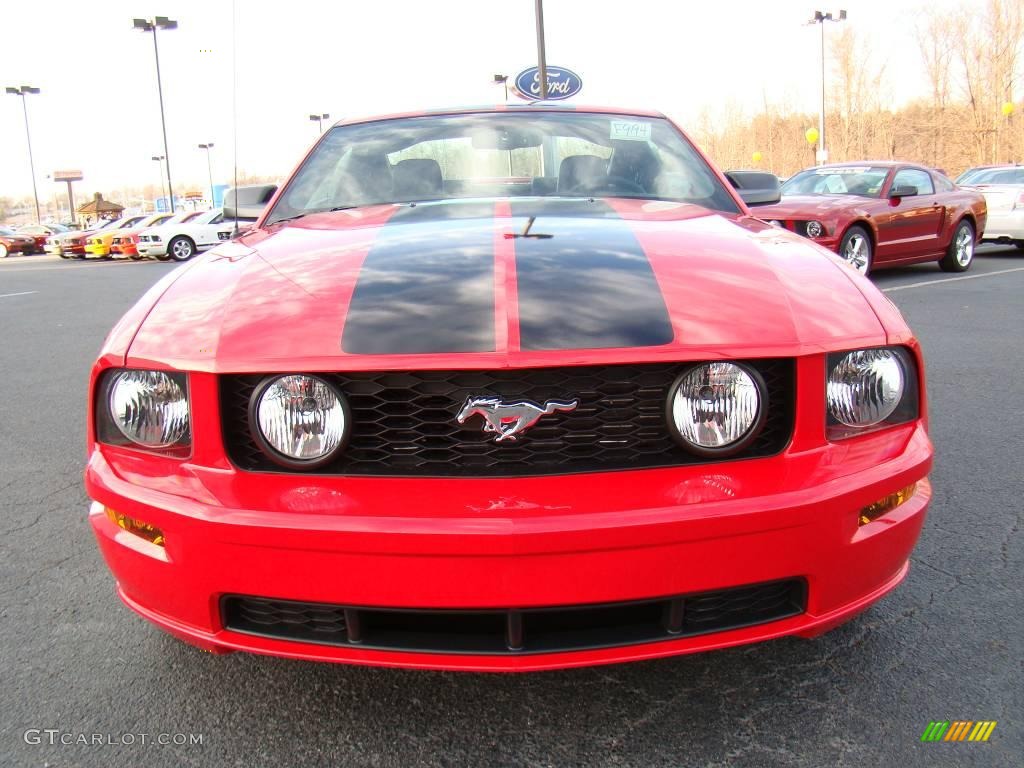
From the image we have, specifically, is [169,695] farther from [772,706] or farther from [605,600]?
[772,706]

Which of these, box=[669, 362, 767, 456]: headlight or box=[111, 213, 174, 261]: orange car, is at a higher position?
box=[111, 213, 174, 261]: orange car

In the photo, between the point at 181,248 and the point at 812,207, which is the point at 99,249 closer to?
the point at 181,248

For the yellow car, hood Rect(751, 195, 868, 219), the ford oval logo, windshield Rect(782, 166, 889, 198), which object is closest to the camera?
hood Rect(751, 195, 868, 219)

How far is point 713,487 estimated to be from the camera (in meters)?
1.58

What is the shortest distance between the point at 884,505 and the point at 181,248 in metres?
25.0

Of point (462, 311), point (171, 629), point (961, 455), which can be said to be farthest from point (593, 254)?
point (961, 455)

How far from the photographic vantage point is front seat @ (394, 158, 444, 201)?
2840 mm

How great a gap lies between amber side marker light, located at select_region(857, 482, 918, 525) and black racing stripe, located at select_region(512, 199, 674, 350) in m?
0.53

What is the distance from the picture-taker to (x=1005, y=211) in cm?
1336

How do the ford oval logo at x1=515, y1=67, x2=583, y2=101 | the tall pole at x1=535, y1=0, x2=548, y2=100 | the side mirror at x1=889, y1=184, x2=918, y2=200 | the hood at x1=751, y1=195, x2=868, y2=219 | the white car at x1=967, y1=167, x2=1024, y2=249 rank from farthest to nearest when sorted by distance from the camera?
the ford oval logo at x1=515, y1=67, x2=583, y2=101 < the tall pole at x1=535, y1=0, x2=548, y2=100 < the white car at x1=967, y1=167, x2=1024, y2=249 < the side mirror at x1=889, y1=184, x2=918, y2=200 < the hood at x1=751, y1=195, x2=868, y2=219

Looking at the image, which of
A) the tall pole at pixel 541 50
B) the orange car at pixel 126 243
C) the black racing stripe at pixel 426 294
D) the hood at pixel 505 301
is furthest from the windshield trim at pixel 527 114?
the orange car at pixel 126 243

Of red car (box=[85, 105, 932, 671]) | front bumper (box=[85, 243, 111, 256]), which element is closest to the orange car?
front bumper (box=[85, 243, 111, 256])

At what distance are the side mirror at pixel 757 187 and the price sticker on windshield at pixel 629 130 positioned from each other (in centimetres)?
43

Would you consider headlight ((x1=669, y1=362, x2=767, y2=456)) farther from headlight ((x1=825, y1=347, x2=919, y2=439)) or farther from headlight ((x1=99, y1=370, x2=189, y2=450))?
headlight ((x1=99, y1=370, x2=189, y2=450))
